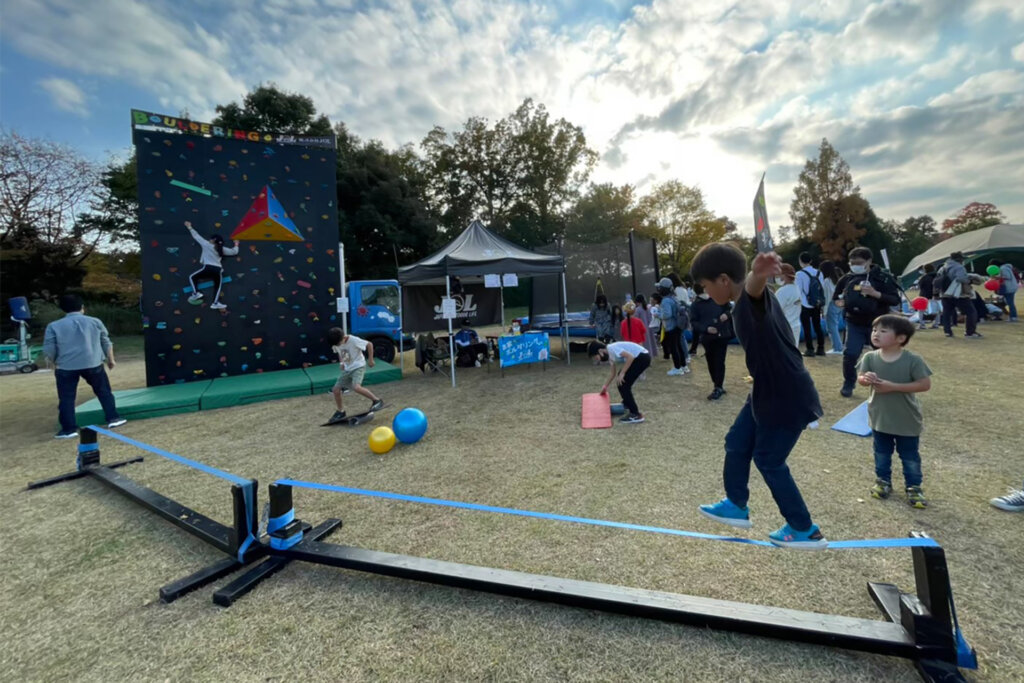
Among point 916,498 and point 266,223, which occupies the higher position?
point 266,223

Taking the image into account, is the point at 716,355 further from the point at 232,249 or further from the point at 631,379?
the point at 232,249

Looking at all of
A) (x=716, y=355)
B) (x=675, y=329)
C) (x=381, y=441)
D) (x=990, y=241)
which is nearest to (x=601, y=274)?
(x=675, y=329)

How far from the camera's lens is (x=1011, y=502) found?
2.90 meters

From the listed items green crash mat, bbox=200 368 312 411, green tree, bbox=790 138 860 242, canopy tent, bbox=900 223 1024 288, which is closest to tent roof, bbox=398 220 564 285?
green crash mat, bbox=200 368 312 411

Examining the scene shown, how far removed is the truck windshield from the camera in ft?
35.1

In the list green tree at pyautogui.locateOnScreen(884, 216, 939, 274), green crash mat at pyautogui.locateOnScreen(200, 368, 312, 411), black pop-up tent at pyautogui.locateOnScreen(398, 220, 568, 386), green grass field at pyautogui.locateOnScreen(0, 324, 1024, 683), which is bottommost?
green grass field at pyautogui.locateOnScreen(0, 324, 1024, 683)

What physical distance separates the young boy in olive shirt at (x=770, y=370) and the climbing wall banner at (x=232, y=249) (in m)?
9.13

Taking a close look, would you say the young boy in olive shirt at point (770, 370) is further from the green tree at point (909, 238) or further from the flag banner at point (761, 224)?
the green tree at point (909, 238)

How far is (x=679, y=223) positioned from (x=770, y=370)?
36.1m

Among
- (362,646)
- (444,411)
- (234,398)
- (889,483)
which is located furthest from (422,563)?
(234,398)

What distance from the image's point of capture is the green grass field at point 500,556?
1.90 m

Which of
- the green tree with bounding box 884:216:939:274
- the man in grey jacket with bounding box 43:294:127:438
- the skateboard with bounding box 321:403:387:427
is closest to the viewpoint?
the man in grey jacket with bounding box 43:294:127:438

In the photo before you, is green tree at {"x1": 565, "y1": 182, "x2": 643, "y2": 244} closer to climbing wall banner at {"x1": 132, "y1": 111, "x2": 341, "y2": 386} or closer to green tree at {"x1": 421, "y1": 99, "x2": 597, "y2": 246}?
green tree at {"x1": 421, "y1": 99, "x2": 597, "y2": 246}

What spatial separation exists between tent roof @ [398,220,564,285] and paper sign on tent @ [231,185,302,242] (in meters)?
2.84
